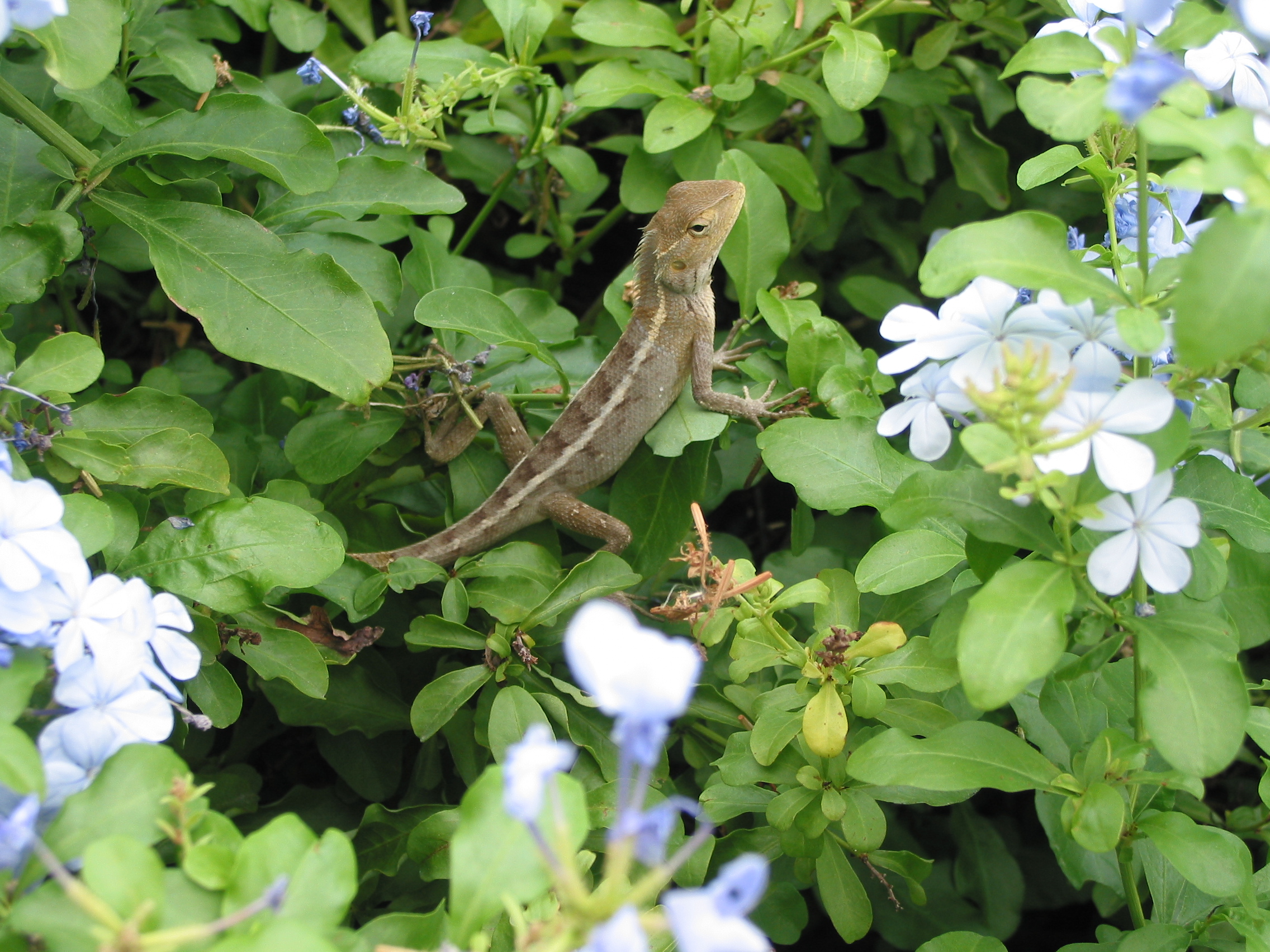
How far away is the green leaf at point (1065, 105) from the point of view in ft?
4.03

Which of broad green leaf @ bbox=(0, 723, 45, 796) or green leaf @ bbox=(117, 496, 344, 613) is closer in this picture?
broad green leaf @ bbox=(0, 723, 45, 796)

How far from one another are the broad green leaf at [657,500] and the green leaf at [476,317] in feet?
1.53

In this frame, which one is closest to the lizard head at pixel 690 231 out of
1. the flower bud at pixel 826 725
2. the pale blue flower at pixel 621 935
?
the flower bud at pixel 826 725

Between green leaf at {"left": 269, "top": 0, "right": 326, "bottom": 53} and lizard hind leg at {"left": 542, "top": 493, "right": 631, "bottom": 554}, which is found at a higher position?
green leaf at {"left": 269, "top": 0, "right": 326, "bottom": 53}

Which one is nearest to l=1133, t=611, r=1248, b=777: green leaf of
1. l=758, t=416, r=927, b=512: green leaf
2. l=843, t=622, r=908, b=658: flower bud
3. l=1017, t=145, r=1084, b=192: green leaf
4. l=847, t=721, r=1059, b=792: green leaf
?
l=847, t=721, r=1059, b=792: green leaf

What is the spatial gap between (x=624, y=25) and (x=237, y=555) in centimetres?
176

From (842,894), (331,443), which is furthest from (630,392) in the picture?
(842,894)

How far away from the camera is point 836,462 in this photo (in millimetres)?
1904

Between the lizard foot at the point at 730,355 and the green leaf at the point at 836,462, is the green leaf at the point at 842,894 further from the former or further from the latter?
the lizard foot at the point at 730,355

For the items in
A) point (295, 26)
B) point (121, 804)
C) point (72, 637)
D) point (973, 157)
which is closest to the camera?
point (121, 804)

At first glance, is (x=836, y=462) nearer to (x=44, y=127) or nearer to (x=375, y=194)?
(x=375, y=194)

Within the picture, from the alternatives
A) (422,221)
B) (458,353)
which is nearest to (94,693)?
(458,353)

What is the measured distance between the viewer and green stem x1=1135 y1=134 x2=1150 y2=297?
4.14ft

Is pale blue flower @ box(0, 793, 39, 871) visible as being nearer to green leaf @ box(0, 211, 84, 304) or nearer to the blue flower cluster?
the blue flower cluster
